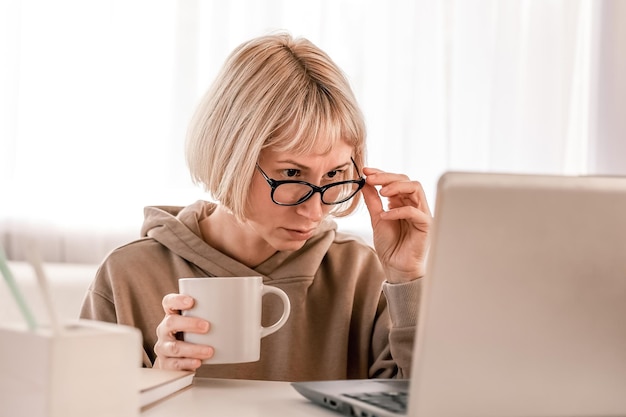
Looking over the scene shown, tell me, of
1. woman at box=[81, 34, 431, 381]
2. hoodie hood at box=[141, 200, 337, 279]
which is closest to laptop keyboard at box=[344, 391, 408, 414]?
woman at box=[81, 34, 431, 381]

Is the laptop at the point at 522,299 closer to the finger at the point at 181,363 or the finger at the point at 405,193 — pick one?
the finger at the point at 181,363

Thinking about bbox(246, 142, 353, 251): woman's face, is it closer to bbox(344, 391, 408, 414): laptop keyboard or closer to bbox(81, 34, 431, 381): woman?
bbox(81, 34, 431, 381): woman

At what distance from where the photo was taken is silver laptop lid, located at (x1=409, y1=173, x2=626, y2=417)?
0.71m

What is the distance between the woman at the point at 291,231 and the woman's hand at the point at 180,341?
0.50ft

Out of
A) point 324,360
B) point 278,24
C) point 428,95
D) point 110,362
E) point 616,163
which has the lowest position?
point 324,360

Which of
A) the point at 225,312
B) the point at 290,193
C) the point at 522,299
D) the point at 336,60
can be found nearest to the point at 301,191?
the point at 290,193

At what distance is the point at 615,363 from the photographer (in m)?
0.80

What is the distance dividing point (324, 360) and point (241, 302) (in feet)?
1.71

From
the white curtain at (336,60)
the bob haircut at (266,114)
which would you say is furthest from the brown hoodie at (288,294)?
the white curtain at (336,60)

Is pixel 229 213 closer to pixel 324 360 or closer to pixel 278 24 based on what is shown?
pixel 324 360

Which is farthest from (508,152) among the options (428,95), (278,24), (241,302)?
(241,302)

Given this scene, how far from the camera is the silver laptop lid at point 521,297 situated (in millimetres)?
706

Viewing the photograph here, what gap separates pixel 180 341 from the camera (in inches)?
43.5

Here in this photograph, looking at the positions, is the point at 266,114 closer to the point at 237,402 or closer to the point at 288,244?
the point at 288,244
